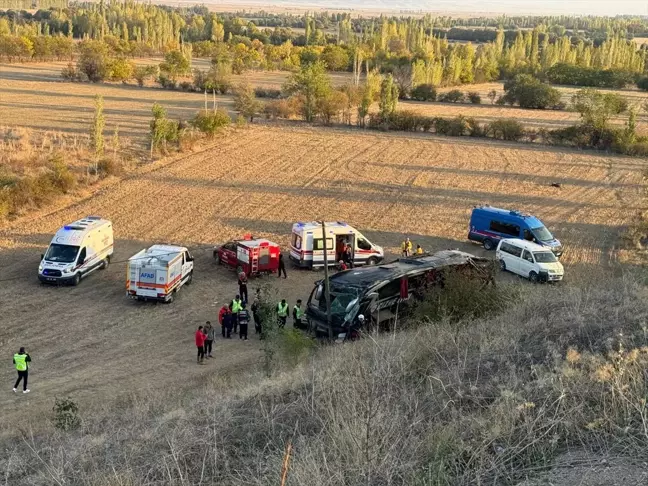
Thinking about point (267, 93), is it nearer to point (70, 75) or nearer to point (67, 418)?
point (70, 75)

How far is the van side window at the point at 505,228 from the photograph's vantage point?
76.9 ft

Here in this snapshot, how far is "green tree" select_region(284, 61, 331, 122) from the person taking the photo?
4997cm

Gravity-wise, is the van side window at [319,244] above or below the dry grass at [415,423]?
below

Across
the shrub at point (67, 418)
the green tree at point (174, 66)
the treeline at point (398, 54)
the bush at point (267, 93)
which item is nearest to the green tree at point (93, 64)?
the green tree at point (174, 66)

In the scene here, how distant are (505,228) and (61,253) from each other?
1421 cm

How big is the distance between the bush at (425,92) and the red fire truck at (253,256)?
5234 centimetres

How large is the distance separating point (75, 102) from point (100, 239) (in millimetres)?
38932

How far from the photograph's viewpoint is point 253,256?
20.2 meters

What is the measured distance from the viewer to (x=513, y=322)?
1105cm

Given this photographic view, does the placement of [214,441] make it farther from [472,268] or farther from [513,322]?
[472,268]

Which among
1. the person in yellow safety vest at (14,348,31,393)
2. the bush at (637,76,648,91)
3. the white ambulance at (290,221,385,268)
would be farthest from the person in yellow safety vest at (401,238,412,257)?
the bush at (637,76,648,91)

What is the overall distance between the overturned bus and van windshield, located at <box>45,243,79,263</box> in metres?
7.53

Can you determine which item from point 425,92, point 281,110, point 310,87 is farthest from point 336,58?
point 310,87

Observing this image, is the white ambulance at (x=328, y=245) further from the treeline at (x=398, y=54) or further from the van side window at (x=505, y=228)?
the treeline at (x=398, y=54)
